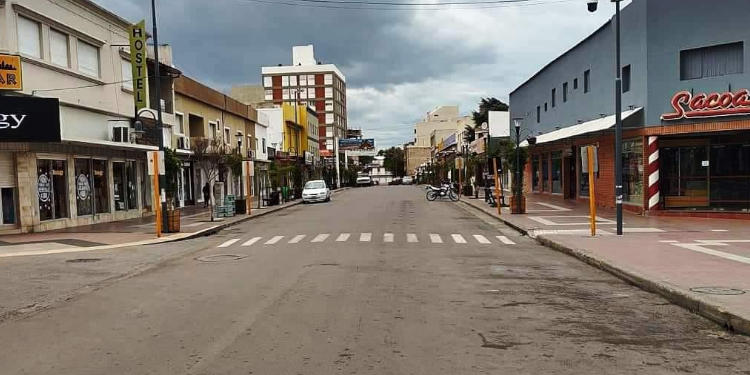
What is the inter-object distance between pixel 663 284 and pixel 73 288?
9.52 m

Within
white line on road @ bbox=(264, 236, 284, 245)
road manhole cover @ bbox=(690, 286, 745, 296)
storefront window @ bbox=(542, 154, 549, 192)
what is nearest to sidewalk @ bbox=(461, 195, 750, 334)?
road manhole cover @ bbox=(690, 286, 745, 296)

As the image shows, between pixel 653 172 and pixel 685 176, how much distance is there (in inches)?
49.4

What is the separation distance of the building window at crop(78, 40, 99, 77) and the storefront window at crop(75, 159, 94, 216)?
140 inches

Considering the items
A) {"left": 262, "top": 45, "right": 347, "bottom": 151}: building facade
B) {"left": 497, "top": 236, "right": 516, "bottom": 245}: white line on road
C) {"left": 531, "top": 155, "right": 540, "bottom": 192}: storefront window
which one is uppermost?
{"left": 262, "top": 45, "right": 347, "bottom": 151}: building facade

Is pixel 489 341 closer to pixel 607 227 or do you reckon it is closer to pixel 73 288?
pixel 73 288

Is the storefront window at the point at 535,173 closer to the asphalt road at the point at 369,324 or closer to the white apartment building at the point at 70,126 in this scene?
the white apartment building at the point at 70,126

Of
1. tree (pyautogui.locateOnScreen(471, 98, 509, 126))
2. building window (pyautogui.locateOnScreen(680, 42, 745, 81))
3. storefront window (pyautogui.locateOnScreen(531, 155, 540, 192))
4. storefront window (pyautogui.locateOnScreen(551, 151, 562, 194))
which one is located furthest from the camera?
tree (pyautogui.locateOnScreen(471, 98, 509, 126))

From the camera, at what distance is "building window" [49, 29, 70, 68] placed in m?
21.7

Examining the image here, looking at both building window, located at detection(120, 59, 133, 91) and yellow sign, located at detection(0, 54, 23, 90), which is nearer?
yellow sign, located at detection(0, 54, 23, 90)

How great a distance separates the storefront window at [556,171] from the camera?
35.5 meters

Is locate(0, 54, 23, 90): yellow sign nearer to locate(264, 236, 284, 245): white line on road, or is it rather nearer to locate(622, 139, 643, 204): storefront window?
locate(264, 236, 284, 245): white line on road

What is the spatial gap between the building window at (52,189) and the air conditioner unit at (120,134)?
367cm

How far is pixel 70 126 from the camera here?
22703 millimetres

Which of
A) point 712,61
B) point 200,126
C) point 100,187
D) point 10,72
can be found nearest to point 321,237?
point 10,72
